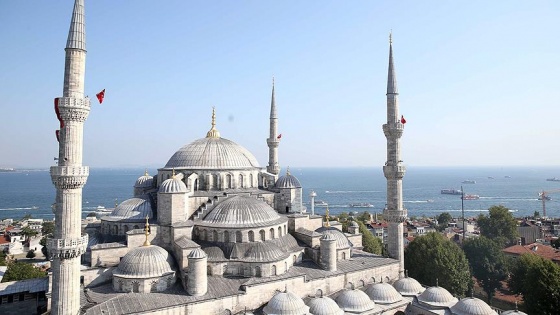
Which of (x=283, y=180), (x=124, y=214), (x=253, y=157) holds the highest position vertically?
(x=253, y=157)

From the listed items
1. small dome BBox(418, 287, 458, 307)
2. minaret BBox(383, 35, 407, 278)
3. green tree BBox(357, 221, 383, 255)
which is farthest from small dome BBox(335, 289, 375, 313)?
green tree BBox(357, 221, 383, 255)

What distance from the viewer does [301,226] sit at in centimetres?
2241

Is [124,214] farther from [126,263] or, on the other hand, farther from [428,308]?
[428,308]

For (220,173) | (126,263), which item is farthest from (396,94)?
(126,263)

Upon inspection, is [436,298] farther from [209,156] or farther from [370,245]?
[209,156]

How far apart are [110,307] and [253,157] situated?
14.1 m

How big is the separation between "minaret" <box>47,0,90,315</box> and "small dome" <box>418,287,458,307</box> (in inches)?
618

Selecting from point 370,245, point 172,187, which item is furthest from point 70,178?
point 370,245

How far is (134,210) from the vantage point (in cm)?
1997

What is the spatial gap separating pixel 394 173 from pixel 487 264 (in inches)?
505

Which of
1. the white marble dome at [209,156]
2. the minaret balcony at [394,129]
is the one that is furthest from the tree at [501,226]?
the white marble dome at [209,156]

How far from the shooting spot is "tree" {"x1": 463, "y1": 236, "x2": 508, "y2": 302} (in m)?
27.7

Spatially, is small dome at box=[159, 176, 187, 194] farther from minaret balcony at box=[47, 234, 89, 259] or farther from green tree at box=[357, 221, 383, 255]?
green tree at box=[357, 221, 383, 255]

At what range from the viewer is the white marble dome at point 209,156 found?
22703mm
